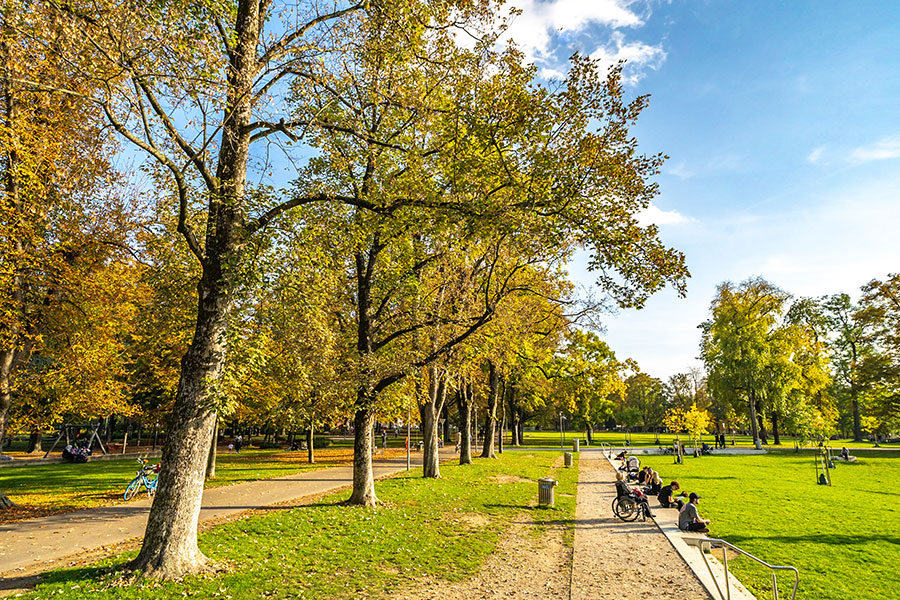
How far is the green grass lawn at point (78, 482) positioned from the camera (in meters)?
14.7

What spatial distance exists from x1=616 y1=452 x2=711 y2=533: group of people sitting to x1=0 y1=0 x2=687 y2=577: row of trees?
6.37m

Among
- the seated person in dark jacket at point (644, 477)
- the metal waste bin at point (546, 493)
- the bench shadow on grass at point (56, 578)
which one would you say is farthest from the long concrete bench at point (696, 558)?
the bench shadow on grass at point (56, 578)

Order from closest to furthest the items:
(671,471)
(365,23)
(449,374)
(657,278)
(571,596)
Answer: (571,596) < (657,278) < (365,23) < (449,374) < (671,471)

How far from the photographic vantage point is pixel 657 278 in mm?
→ 9203

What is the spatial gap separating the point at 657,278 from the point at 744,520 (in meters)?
9.89

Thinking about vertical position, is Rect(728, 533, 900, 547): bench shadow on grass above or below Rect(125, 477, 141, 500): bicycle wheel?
below

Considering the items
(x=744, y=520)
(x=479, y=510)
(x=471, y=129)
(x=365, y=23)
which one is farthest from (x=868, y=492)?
(x=365, y=23)

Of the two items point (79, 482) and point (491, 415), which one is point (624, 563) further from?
point (491, 415)

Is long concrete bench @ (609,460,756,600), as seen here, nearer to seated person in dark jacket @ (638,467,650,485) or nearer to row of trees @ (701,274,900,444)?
seated person in dark jacket @ (638,467,650,485)

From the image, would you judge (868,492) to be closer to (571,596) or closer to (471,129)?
(571,596)

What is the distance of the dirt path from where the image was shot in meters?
8.21

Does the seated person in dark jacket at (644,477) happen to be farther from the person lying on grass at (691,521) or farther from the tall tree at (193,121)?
the tall tree at (193,121)

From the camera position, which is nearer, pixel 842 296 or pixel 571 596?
pixel 571 596

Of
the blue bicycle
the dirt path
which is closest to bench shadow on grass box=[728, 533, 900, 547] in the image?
the dirt path
